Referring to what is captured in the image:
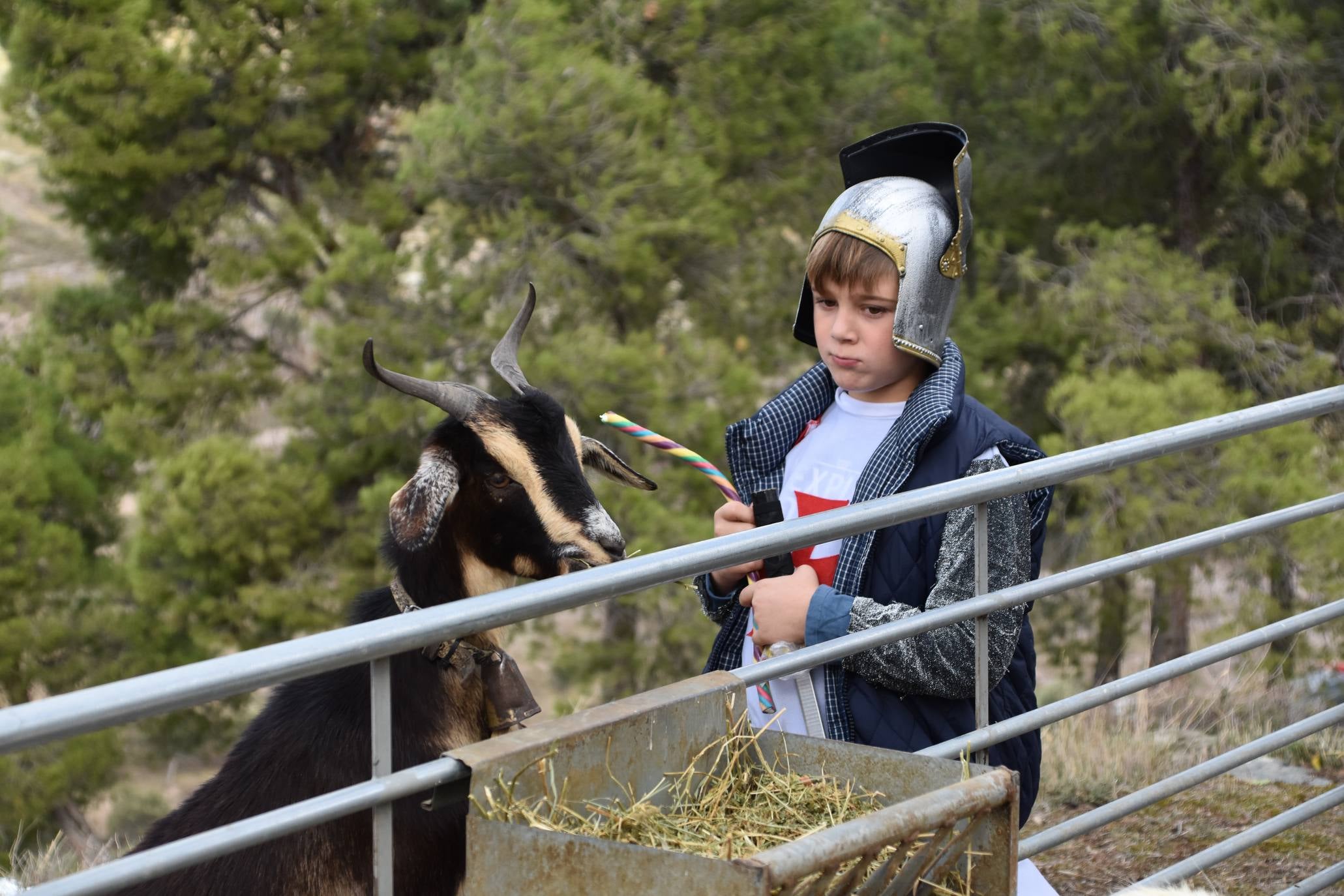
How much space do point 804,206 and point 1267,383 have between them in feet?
22.4

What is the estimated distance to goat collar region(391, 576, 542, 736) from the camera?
10.5 feet

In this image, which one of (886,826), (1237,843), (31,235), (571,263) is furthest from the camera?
(31,235)

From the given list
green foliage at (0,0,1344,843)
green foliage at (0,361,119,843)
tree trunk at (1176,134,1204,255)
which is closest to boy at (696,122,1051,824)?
green foliage at (0,0,1344,843)

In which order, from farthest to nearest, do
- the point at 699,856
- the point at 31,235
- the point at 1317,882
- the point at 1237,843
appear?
the point at 31,235
the point at 1317,882
the point at 1237,843
the point at 699,856

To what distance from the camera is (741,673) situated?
7.10 ft

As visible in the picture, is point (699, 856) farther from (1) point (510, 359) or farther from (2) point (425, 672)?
(1) point (510, 359)

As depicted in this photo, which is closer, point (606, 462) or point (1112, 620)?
point (606, 462)

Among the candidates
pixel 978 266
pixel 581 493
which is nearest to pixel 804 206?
pixel 978 266

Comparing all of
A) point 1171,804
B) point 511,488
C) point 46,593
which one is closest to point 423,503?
point 511,488

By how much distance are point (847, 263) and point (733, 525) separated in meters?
0.58

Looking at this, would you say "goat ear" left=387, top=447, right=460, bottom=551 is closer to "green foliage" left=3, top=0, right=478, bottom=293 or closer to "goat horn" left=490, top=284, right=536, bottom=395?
"goat horn" left=490, top=284, right=536, bottom=395

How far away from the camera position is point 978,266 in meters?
20.7

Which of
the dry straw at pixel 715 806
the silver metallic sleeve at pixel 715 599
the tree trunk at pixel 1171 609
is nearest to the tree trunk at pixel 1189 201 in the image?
the tree trunk at pixel 1171 609

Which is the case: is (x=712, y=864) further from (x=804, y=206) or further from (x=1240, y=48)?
(x=804, y=206)
